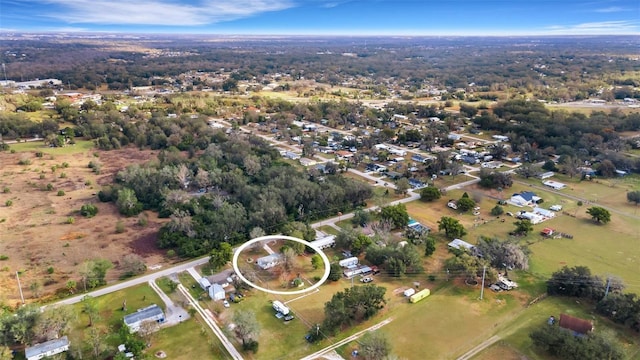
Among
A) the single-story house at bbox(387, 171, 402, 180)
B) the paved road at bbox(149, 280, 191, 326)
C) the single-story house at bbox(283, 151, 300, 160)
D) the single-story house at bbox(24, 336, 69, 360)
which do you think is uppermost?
the single-story house at bbox(24, 336, 69, 360)

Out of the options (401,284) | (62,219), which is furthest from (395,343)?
(62,219)

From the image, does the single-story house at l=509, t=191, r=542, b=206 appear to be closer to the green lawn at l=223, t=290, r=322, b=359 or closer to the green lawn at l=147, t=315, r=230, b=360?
the green lawn at l=223, t=290, r=322, b=359

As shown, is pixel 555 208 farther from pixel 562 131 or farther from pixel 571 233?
pixel 562 131

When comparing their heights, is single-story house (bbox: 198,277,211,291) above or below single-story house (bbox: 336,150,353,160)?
below

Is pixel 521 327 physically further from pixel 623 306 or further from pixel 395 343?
pixel 395 343

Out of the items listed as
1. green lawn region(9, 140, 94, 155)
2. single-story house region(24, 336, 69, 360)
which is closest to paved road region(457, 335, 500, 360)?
single-story house region(24, 336, 69, 360)

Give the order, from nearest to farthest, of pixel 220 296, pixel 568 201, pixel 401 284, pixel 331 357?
pixel 331 357, pixel 220 296, pixel 401 284, pixel 568 201

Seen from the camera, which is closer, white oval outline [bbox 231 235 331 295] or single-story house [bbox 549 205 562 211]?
white oval outline [bbox 231 235 331 295]
